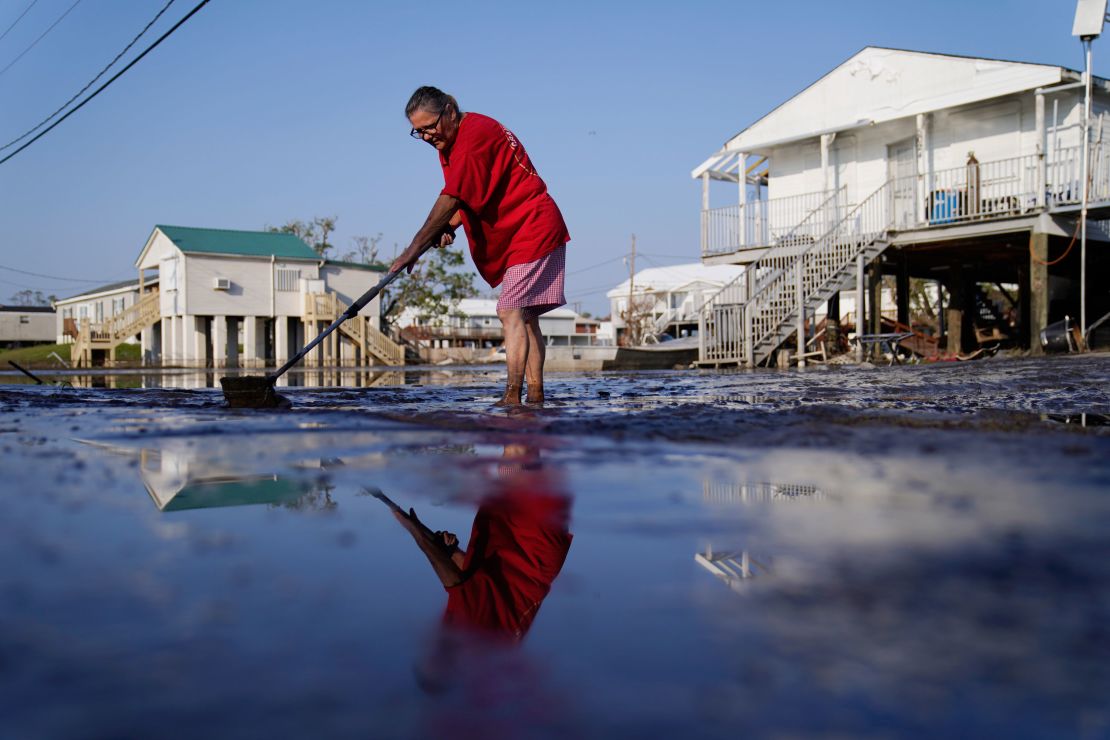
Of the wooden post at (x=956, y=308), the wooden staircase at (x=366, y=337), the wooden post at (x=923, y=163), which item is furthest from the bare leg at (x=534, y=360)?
the wooden staircase at (x=366, y=337)

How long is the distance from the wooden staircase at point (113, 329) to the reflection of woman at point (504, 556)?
120ft

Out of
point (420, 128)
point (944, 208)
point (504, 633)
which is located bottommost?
point (504, 633)

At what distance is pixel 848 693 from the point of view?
712 millimetres

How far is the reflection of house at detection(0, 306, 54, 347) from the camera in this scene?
72.9 metres

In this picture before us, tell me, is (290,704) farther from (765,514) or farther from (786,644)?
(765,514)

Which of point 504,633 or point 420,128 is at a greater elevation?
point 420,128

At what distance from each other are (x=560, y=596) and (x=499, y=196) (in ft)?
13.3

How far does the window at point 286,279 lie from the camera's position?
36281 millimetres

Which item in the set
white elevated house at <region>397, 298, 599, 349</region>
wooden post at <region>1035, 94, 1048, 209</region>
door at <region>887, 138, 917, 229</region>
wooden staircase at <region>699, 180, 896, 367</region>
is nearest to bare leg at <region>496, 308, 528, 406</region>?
wooden staircase at <region>699, 180, 896, 367</region>

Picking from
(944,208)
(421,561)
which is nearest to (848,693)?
(421,561)

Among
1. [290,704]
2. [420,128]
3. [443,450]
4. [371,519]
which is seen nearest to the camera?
[290,704]

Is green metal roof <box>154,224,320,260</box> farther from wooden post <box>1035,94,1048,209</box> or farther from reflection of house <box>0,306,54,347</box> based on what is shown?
reflection of house <box>0,306,54,347</box>

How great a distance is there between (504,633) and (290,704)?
0.25 metres

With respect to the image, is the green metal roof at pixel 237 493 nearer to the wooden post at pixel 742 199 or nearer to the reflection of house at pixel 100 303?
the wooden post at pixel 742 199
